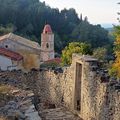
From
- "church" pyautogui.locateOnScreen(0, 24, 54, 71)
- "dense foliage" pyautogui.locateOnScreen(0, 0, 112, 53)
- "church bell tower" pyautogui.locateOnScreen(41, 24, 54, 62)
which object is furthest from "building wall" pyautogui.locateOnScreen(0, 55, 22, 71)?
"dense foliage" pyautogui.locateOnScreen(0, 0, 112, 53)

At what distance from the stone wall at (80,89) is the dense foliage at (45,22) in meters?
55.9

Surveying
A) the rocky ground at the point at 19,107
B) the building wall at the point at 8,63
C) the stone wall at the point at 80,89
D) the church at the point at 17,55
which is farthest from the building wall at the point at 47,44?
the rocky ground at the point at 19,107

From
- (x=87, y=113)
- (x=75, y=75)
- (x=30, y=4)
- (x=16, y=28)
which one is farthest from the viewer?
(x=30, y=4)

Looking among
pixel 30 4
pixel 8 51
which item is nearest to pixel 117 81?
pixel 8 51

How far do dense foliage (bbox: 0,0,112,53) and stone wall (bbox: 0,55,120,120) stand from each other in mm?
55858

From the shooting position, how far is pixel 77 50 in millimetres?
37594

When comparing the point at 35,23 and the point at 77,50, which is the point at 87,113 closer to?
the point at 77,50

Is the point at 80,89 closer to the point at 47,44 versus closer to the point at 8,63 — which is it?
the point at 8,63

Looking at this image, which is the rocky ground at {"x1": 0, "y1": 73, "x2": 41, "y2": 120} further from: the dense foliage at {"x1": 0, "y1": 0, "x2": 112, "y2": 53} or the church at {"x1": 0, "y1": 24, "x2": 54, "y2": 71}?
the dense foliage at {"x1": 0, "y1": 0, "x2": 112, "y2": 53}

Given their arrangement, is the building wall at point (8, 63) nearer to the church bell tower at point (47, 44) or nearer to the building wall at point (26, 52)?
the building wall at point (26, 52)

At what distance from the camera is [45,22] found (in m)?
82.6

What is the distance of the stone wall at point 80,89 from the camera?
11188mm

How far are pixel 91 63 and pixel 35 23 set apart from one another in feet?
226

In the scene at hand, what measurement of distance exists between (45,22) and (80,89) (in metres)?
68.4
